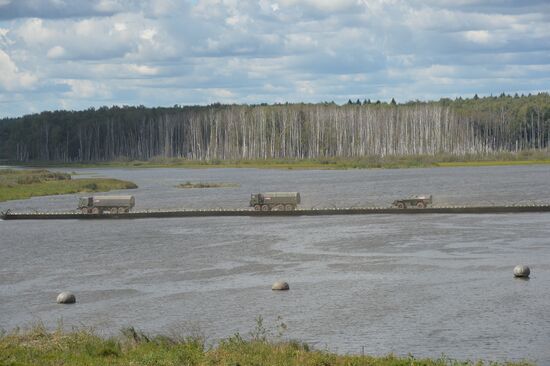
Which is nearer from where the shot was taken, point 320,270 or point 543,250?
point 320,270

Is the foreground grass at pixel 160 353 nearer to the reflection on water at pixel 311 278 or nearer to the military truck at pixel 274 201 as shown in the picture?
the reflection on water at pixel 311 278

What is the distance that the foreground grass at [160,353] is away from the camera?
25.9 m

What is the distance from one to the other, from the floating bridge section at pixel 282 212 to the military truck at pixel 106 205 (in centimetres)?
68

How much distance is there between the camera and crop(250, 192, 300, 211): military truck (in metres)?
85.6

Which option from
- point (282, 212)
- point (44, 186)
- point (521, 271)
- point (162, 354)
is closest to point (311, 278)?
point (521, 271)

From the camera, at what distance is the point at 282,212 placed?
8631 cm

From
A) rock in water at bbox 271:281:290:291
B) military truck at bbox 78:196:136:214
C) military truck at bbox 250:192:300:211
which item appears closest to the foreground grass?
rock in water at bbox 271:281:290:291

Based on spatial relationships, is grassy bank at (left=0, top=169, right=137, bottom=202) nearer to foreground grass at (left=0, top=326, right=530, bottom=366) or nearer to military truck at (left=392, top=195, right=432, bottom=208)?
military truck at (left=392, top=195, right=432, bottom=208)

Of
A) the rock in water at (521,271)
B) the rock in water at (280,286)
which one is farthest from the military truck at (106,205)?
the rock in water at (521,271)

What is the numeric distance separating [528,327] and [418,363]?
34.6 feet

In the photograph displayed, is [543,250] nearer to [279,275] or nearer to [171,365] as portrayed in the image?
[279,275]

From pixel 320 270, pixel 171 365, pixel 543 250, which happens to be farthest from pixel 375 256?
pixel 171 365

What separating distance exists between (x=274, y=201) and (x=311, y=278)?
123 ft

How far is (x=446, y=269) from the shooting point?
5025 cm
